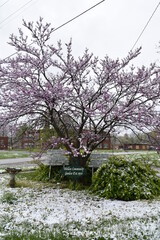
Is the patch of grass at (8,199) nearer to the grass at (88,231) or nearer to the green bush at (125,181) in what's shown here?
the grass at (88,231)

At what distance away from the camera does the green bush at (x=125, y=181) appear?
5762 mm

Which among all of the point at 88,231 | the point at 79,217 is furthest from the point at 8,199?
the point at 88,231

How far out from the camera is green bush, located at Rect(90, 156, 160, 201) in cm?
576

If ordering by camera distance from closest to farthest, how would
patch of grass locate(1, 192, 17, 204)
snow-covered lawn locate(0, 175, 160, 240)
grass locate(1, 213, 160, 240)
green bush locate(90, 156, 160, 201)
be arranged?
1. grass locate(1, 213, 160, 240)
2. snow-covered lawn locate(0, 175, 160, 240)
3. patch of grass locate(1, 192, 17, 204)
4. green bush locate(90, 156, 160, 201)

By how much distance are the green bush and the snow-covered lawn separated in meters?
0.32

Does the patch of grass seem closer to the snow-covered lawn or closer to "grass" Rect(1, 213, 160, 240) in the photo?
the snow-covered lawn

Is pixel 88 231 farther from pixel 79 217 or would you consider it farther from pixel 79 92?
pixel 79 92

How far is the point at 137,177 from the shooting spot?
618cm

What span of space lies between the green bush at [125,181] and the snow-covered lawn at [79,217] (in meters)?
0.32

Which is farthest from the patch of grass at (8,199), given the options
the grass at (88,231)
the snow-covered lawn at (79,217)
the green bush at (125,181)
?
the green bush at (125,181)

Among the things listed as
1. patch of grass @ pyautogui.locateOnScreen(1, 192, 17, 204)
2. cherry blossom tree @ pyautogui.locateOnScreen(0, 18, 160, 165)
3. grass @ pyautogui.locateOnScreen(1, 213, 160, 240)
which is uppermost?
cherry blossom tree @ pyautogui.locateOnScreen(0, 18, 160, 165)

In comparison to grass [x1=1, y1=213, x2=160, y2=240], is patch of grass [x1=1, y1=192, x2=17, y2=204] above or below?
above

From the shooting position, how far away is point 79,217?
427 cm

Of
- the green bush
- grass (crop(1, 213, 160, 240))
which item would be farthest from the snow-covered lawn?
the green bush
